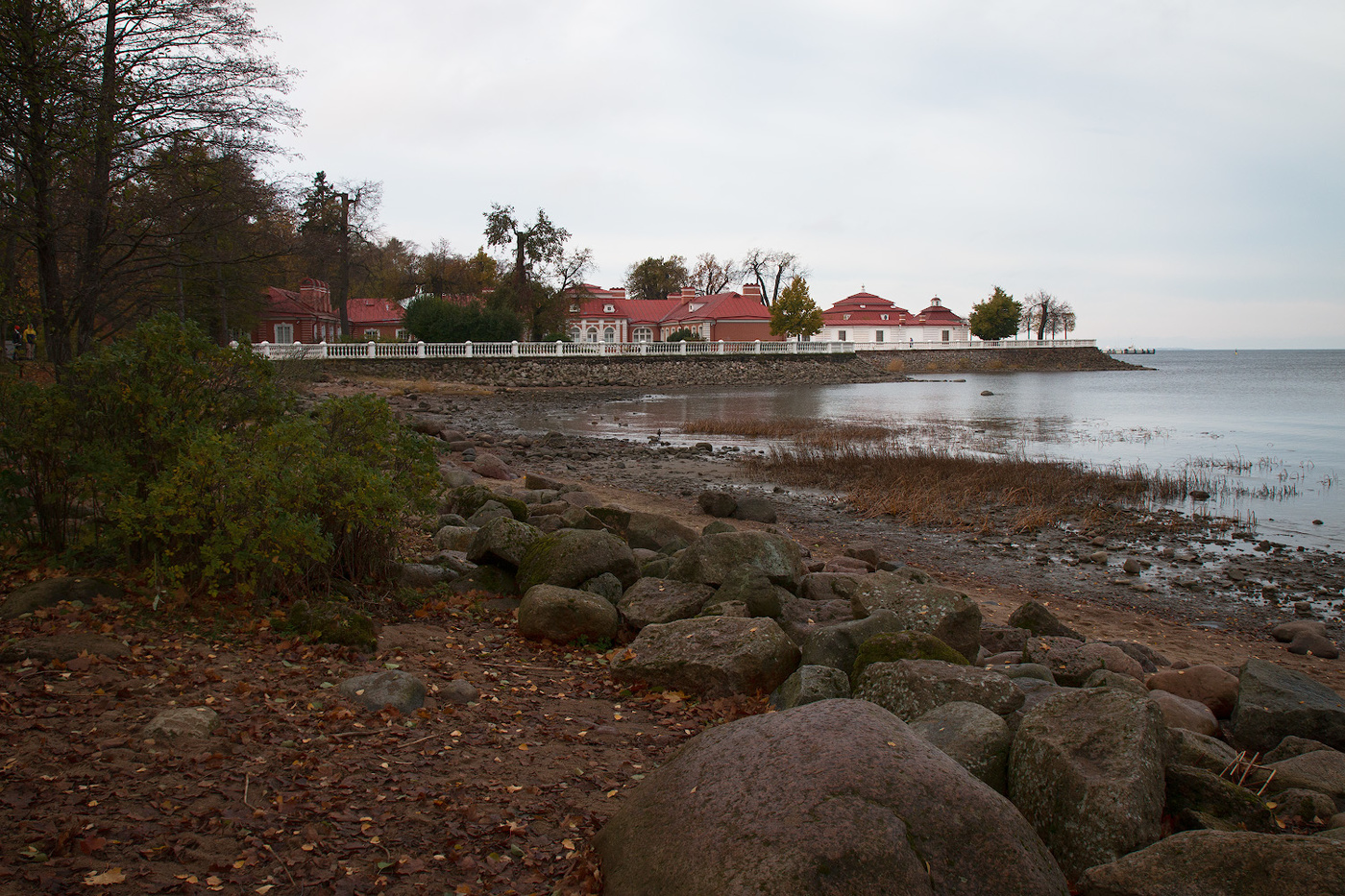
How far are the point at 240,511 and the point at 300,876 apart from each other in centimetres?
303

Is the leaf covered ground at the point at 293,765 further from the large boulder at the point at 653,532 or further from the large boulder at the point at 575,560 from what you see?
the large boulder at the point at 653,532

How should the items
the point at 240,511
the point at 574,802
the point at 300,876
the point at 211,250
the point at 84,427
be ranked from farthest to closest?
the point at 211,250
the point at 84,427
the point at 240,511
the point at 574,802
the point at 300,876

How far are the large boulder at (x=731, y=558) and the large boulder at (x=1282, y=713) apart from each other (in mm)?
Answer: 3357

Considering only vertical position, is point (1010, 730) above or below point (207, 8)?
below

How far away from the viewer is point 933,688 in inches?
188

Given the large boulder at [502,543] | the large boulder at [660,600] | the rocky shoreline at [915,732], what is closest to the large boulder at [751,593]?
the rocky shoreline at [915,732]

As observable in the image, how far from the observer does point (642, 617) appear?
21.5 feet

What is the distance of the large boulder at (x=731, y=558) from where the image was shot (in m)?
7.21

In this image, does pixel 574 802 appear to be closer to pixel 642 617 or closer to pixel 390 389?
pixel 642 617

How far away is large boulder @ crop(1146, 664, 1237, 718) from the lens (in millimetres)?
5988

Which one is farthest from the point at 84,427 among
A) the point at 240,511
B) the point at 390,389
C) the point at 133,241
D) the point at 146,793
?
the point at 390,389

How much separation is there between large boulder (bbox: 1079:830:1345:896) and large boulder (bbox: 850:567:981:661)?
2.96 metres

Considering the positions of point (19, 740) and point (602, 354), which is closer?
point (19, 740)

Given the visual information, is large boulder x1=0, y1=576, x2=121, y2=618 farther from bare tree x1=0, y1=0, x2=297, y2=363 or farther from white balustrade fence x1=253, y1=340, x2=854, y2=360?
white balustrade fence x1=253, y1=340, x2=854, y2=360
